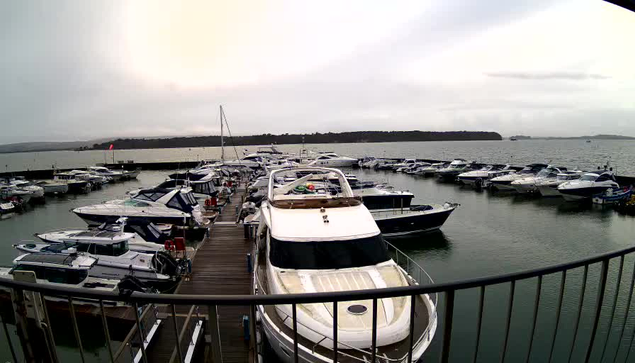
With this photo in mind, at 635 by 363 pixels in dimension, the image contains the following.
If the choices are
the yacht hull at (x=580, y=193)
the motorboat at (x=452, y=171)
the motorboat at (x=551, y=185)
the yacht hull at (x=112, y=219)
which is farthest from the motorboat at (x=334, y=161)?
the yacht hull at (x=112, y=219)

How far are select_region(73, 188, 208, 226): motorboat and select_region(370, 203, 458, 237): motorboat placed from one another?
11.5m

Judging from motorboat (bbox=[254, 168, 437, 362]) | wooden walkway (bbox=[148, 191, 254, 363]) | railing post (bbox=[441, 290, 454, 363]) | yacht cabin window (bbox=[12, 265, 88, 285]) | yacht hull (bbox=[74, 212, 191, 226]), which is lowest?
A: yacht hull (bbox=[74, 212, 191, 226])

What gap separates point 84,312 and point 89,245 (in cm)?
311

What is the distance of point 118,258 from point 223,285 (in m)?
4.66

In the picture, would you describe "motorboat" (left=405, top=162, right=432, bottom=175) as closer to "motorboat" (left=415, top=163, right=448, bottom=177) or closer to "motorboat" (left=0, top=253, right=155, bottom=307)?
"motorboat" (left=415, top=163, right=448, bottom=177)

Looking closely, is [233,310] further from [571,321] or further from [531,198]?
[531,198]

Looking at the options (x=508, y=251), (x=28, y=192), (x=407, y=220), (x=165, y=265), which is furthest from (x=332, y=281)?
(x=28, y=192)

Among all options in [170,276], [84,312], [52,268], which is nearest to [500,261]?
[170,276]

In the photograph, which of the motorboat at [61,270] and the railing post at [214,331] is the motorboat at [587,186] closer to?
the motorboat at [61,270]

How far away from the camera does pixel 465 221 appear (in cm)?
2397

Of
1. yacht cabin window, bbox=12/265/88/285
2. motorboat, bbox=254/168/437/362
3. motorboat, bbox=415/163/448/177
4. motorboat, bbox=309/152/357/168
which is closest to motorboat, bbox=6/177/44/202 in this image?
yacht cabin window, bbox=12/265/88/285

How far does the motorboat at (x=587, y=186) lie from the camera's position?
28.4 meters

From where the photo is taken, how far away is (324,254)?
7570mm

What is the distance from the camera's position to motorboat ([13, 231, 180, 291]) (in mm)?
12164
